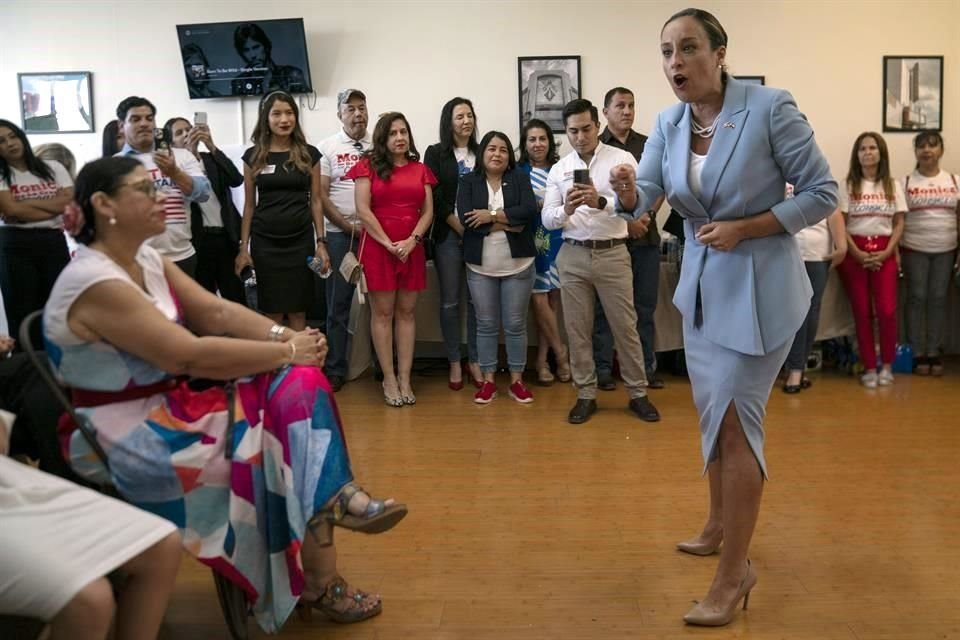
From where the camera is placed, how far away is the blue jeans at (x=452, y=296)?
4.96 meters

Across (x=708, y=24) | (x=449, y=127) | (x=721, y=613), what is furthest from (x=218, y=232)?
(x=721, y=613)

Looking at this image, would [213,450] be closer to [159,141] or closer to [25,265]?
[159,141]

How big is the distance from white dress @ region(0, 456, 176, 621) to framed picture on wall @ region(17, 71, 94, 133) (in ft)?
16.5

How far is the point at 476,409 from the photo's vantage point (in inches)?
181

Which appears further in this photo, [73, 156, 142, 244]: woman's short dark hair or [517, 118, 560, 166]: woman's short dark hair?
[517, 118, 560, 166]: woman's short dark hair

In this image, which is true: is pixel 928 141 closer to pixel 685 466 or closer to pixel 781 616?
pixel 685 466

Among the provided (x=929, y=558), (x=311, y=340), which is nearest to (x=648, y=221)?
(x=929, y=558)

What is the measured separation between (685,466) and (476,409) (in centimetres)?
136

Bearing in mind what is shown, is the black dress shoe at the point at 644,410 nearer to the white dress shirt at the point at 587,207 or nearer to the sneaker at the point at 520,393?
the sneaker at the point at 520,393

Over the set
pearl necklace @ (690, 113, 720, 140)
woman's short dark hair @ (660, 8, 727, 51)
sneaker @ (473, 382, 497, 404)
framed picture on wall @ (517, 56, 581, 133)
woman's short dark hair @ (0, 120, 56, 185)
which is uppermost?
framed picture on wall @ (517, 56, 581, 133)

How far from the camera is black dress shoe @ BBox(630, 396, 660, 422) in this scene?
4281 mm

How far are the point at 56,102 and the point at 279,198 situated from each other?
258 centimetres

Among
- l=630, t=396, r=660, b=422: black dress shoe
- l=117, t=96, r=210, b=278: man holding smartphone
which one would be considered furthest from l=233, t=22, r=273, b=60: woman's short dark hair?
l=630, t=396, r=660, b=422: black dress shoe

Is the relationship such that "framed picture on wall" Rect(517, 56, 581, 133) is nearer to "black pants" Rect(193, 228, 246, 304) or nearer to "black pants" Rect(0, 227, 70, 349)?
"black pants" Rect(193, 228, 246, 304)
